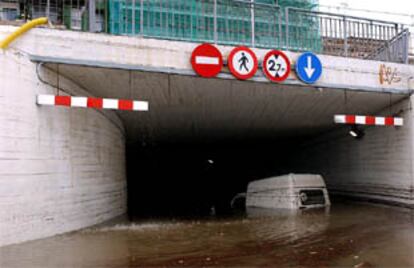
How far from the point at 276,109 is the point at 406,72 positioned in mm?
3521

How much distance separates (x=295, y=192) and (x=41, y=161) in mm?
7566

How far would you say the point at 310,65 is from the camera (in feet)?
34.1

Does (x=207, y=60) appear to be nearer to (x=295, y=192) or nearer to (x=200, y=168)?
(x=295, y=192)

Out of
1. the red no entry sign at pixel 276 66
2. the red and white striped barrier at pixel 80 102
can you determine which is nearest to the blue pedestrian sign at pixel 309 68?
the red no entry sign at pixel 276 66

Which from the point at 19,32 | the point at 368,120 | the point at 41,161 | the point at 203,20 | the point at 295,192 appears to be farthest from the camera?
the point at 295,192

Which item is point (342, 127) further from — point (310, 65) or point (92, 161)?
point (92, 161)

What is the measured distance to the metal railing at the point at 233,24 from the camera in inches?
369

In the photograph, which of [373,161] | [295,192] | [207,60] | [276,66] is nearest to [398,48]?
[373,161]

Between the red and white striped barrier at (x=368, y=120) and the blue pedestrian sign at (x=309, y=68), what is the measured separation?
128cm

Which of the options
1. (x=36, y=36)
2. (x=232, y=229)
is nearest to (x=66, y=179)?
(x=36, y=36)

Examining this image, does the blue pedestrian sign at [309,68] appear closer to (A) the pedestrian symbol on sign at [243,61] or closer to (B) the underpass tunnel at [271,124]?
(B) the underpass tunnel at [271,124]

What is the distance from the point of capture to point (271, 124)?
1512 cm

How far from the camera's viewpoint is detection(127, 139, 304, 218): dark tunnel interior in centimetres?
2252

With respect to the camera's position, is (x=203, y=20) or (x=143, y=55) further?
(x=203, y=20)
